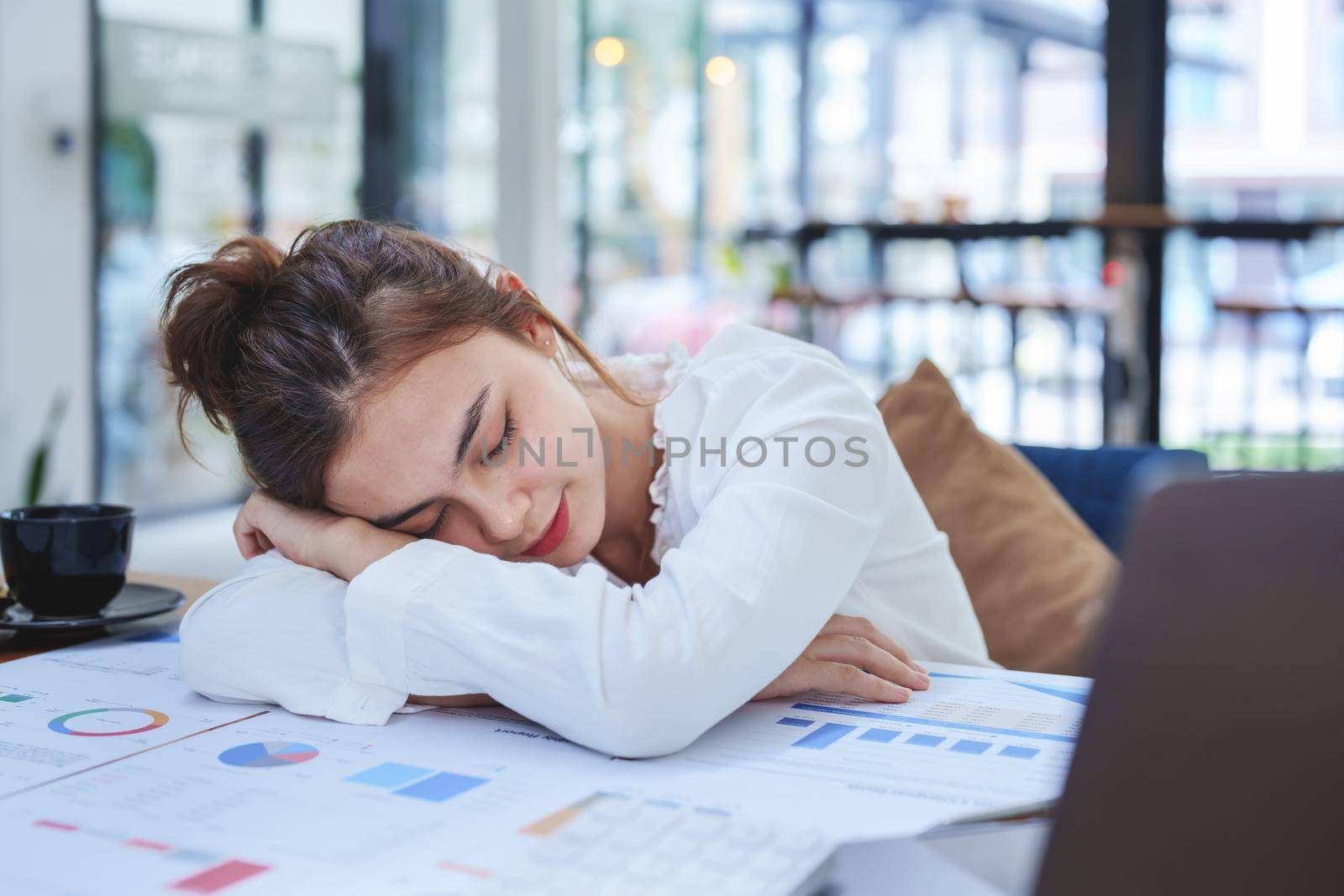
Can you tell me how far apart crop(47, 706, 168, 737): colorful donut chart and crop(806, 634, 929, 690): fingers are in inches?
19.4

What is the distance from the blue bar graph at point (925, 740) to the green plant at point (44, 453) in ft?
11.7

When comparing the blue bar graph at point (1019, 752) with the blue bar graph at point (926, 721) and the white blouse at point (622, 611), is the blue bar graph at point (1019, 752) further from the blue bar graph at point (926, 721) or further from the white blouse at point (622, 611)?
the white blouse at point (622, 611)

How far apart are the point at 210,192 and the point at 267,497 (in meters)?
4.05

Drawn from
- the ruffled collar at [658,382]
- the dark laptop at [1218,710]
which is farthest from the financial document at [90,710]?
the dark laptop at [1218,710]

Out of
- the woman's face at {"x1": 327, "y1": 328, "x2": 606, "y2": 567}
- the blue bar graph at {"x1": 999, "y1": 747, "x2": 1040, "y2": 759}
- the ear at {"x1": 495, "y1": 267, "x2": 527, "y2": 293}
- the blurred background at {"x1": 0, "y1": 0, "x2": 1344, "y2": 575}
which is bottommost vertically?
the blue bar graph at {"x1": 999, "y1": 747, "x2": 1040, "y2": 759}

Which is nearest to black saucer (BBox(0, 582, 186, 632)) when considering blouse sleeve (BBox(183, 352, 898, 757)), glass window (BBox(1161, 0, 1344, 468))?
blouse sleeve (BBox(183, 352, 898, 757))

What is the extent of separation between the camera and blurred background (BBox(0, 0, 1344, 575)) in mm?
4133

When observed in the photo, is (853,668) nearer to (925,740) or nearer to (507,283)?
(925,740)

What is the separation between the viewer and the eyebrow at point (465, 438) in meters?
1.06

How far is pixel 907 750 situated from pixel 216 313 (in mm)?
730

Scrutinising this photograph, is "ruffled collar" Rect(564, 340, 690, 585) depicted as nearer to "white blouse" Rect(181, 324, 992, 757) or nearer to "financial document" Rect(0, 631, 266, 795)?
"white blouse" Rect(181, 324, 992, 757)

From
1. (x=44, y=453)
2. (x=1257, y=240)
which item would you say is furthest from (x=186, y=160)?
(x=1257, y=240)

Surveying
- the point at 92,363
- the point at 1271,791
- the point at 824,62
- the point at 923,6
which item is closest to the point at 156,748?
the point at 1271,791

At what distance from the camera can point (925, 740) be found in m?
0.87
